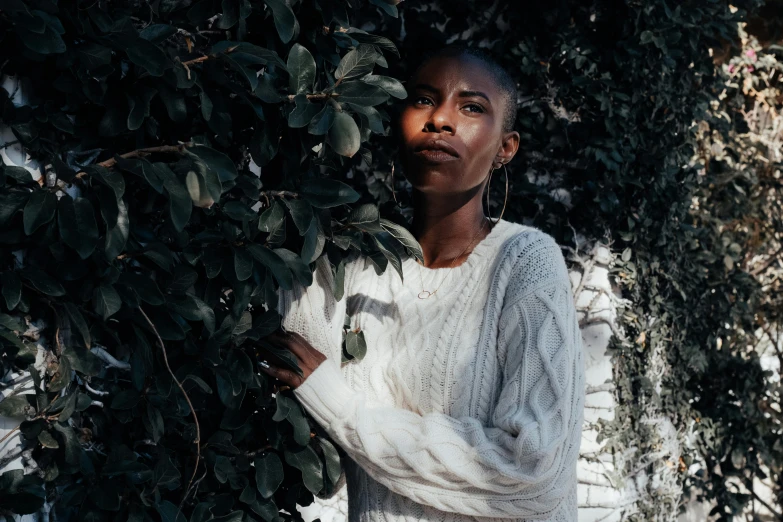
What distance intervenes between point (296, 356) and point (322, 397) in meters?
0.09

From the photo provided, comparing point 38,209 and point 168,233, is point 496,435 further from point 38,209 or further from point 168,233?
point 38,209

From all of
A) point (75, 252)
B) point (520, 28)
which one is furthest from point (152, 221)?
point (520, 28)

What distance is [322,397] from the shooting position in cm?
179

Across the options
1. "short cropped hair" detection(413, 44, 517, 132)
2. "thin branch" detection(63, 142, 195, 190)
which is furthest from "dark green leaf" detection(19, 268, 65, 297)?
"short cropped hair" detection(413, 44, 517, 132)

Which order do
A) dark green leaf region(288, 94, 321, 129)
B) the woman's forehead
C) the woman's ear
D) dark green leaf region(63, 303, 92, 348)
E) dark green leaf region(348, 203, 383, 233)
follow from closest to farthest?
dark green leaf region(63, 303, 92, 348) → dark green leaf region(288, 94, 321, 129) → dark green leaf region(348, 203, 383, 233) → the woman's forehead → the woman's ear

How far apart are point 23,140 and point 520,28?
1879 mm

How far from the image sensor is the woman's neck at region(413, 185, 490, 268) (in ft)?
6.73

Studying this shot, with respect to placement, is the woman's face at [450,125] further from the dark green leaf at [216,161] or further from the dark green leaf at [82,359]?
the dark green leaf at [82,359]

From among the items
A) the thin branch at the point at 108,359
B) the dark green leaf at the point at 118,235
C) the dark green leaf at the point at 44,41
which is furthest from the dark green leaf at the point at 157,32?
the thin branch at the point at 108,359

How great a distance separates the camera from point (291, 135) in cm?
167

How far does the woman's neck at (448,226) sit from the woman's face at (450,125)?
6 centimetres

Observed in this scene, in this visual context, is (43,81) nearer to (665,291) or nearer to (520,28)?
(520,28)

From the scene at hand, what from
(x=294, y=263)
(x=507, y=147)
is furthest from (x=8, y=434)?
(x=507, y=147)

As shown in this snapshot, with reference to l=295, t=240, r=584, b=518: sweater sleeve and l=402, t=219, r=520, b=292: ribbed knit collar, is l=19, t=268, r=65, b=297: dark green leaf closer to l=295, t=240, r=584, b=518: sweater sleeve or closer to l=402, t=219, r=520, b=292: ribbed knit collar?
A: l=295, t=240, r=584, b=518: sweater sleeve
